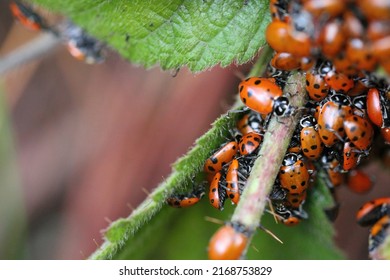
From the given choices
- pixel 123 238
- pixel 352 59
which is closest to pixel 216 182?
pixel 123 238

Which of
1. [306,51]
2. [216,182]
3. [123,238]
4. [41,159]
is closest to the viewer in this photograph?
[306,51]

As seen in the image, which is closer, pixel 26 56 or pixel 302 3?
pixel 302 3

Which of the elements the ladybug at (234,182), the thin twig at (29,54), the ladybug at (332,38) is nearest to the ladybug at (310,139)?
the ladybug at (234,182)

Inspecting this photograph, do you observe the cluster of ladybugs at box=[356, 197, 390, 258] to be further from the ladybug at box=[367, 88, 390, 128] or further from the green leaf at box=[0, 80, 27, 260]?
the green leaf at box=[0, 80, 27, 260]

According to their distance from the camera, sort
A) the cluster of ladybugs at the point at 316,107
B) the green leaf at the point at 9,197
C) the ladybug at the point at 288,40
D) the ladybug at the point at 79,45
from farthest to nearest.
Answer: the green leaf at the point at 9,197 < the ladybug at the point at 79,45 < the ladybug at the point at 288,40 < the cluster of ladybugs at the point at 316,107

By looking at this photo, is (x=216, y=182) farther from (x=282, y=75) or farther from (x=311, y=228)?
(x=311, y=228)

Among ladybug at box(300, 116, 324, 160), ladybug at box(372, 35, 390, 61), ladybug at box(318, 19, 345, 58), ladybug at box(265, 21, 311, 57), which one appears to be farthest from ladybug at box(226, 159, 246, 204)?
ladybug at box(372, 35, 390, 61)

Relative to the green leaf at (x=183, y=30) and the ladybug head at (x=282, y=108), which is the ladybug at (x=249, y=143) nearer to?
the ladybug head at (x=282, y=108)

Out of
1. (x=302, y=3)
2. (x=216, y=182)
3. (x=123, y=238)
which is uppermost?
(x=302, y=3)

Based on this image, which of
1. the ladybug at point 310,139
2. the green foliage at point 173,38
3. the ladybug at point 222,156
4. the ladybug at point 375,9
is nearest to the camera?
the ladybug at point 375,9
